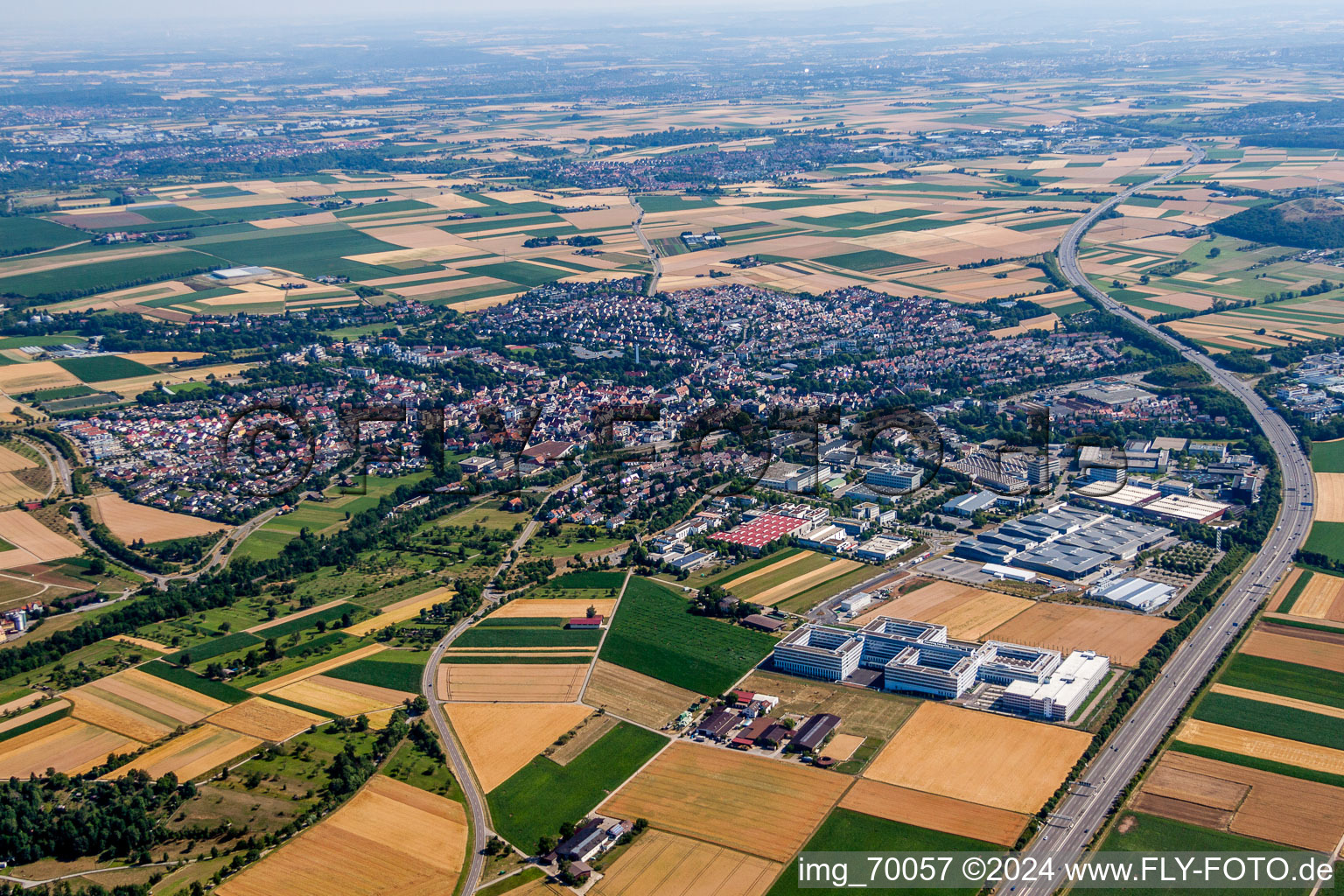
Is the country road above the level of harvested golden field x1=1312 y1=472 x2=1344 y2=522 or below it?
above

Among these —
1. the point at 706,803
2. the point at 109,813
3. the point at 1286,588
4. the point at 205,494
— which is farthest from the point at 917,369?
the point at 109,813

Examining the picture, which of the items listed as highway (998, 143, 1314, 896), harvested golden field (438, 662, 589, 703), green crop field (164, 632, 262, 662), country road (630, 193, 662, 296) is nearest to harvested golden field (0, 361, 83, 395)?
green crop field (164, 632, 262, 662)

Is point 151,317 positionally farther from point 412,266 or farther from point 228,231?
point 228,231

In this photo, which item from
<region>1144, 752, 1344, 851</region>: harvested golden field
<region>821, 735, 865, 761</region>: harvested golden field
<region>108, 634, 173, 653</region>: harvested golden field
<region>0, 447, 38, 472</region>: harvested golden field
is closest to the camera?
<region>1144, 752, 1344, 851</region>: harvested golden field

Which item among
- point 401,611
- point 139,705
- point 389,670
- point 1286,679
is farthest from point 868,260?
point 139,705

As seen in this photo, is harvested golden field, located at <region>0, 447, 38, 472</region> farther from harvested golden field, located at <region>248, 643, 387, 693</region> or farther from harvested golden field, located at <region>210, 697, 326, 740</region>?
harvested golden field, located at <region>210, 697, 326, 740</region>

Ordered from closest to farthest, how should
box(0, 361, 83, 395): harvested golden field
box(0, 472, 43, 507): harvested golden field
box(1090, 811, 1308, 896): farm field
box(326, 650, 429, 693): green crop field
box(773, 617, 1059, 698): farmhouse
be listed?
1. box(1090, 811, 1308, 896): farm field
2. box(773, 617, 1059, 698): farmhouse
3. box(326, 650, 429, 693): green crop field
4. box(0, 472, 43, 507): harvested golden field
5. box(0, 361, 83, 395): harvested golden field
